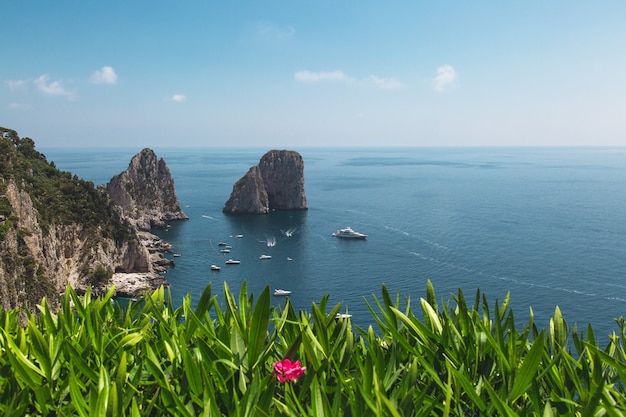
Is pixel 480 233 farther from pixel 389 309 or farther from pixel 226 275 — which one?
pixel 389 309

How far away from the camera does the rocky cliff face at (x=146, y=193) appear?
9275 centimetres

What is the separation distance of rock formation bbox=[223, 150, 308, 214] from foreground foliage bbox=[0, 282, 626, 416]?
99383 millimetres

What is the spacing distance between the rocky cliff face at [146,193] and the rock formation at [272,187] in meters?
13.4

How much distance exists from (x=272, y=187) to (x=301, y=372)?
361 ft

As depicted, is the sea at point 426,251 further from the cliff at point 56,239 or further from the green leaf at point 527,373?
the green leaf at point 527,373

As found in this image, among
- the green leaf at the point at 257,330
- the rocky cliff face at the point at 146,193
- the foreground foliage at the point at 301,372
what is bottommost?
the rocky cliff face at the point at 146,193

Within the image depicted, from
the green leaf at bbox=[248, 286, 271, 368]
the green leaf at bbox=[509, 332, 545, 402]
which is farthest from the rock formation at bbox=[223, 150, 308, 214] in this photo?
the green leaf at bbox=[509, 332, 545, 402]

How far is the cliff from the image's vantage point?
40125 mm

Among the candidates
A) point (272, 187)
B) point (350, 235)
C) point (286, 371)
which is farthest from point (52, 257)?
point (272, 187)

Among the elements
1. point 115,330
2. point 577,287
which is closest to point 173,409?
point 115,330

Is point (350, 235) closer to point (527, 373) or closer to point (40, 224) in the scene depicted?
point (40, 224)

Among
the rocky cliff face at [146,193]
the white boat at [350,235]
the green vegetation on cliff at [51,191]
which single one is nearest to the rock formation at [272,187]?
the rocky cliff face at [146,193]

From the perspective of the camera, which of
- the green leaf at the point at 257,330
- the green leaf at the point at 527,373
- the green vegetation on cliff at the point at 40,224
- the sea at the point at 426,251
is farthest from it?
the sea at the point at 426,251

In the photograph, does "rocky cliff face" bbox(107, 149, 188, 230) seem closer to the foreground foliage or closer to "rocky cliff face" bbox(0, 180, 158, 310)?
"rocky cliff face" bbox(0, 180, 158, 310)
